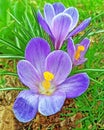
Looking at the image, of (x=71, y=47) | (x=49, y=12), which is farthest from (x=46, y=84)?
(x=49, y=12)

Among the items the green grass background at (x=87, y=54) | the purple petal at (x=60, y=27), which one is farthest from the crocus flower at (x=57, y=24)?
the green grass background at (x=87, y=54)

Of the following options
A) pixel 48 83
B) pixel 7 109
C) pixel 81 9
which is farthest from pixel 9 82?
pixel 81 9

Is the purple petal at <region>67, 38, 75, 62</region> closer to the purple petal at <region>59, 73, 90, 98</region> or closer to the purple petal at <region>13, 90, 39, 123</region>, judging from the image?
the purple petal at <region>59, 73, 90, 98</region>

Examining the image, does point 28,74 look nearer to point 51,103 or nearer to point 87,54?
point 51,103

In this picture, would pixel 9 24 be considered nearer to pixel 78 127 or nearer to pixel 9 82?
pixel 9 82

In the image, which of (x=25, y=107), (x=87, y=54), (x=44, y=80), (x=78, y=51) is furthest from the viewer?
(x=87, y=54)

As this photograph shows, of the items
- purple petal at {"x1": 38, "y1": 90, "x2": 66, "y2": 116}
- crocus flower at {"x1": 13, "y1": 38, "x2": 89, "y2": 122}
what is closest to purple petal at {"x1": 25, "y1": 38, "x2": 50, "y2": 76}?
crocus flower at {"x1": 13, "y1": 38, "x2": 89, "y2": 122}
